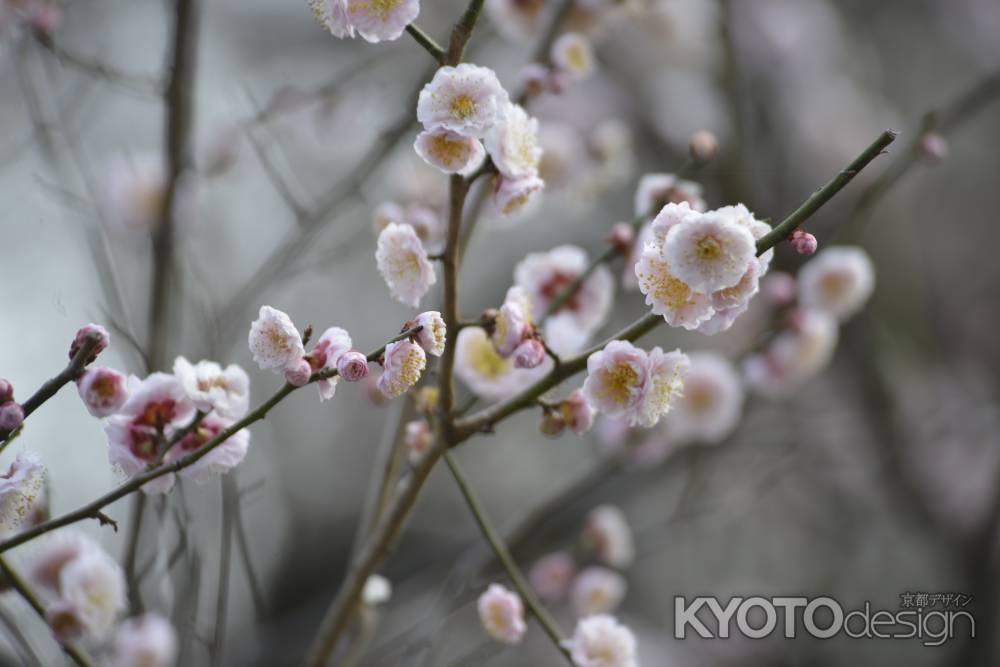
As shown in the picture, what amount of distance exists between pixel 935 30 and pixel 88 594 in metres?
4.76

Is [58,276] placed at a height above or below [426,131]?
above

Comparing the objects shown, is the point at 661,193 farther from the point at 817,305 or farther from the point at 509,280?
the point at 509,280

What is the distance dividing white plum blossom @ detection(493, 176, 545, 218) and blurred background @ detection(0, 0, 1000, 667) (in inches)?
15.3

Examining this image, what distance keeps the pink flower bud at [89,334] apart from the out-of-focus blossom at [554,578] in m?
1.09

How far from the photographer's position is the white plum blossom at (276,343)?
2.67 feet

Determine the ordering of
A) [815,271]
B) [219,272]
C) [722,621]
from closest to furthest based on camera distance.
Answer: [722,621]
[815,271]
[219,272]

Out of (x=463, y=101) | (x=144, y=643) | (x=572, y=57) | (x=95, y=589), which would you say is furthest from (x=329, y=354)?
(x=572, y=57)

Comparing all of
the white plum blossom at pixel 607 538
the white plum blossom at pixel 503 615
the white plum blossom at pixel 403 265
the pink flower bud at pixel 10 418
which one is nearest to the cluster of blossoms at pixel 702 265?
the white plum blossom at pixel 403 265

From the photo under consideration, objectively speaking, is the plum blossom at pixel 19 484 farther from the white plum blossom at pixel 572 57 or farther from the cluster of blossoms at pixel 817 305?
the cluster of blossoms at pixel 817 305

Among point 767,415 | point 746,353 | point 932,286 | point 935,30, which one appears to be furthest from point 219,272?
point 935,30

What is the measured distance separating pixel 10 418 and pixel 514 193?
0.50m

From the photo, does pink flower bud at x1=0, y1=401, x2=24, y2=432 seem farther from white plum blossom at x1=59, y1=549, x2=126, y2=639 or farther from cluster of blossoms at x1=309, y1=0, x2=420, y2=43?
cluster of blossoms at x1=309, y1=0, x2=420, y2=43

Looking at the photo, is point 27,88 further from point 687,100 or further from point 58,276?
point 687,100

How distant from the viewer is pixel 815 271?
1.75 meters
